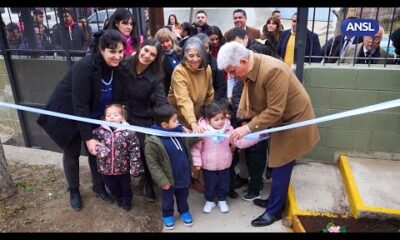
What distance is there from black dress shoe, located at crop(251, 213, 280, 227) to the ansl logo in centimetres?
196

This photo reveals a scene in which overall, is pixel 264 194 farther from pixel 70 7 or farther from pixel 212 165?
pixel 70 7

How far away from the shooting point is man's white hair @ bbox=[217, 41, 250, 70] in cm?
270

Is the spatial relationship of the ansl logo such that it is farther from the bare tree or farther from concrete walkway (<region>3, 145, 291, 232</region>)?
the bare tree

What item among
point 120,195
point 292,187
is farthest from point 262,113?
point 120,195

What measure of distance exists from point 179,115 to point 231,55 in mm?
1060

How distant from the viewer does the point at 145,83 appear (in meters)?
3.33

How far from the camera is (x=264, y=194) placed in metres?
3.78

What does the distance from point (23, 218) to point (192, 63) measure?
7.04 feet

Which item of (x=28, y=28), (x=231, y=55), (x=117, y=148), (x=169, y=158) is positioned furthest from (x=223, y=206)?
(x=28, y=28)

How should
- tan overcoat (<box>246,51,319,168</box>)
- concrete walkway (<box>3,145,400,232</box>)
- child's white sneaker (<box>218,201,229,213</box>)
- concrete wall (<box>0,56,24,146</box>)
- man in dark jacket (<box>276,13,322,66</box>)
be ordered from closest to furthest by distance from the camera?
tan overcoat (<box>246,51,319,168</box>) < concrete walkway (<box>3,145,400,232</box>) < child's white sneaker (<box>218,201,229,213</box>) < man in dark jacket (<box>276,13,322,66</box>) < concrete wall (<box>0,56,24,146</box>)

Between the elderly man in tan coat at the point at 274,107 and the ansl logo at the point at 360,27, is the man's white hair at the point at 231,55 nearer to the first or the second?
the elderly man in tan coat at the point at 274,107

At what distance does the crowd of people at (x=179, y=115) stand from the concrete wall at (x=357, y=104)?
756 mm

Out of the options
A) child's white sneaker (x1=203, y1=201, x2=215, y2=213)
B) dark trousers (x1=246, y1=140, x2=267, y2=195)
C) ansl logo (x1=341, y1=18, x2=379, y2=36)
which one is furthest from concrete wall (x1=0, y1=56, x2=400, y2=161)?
child's white sneaker (x1=203, y1=201, x2=215, y2=213)

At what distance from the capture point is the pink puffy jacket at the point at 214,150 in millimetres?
3301
